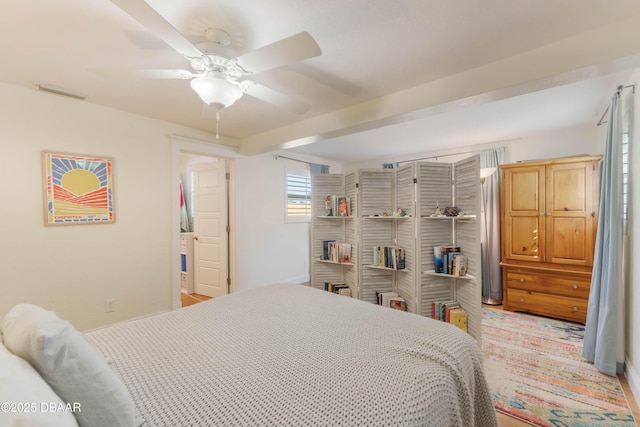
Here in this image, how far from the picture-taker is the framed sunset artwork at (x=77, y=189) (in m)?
2.38

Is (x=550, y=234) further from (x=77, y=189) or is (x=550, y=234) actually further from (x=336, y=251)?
(x=77, y=189)

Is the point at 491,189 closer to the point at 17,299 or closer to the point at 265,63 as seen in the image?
the point at 265,63

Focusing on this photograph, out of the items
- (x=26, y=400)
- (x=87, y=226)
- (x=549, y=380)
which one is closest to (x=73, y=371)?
(x=26, y=400)

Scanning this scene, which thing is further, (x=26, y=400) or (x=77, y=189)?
(x=77, y=189)

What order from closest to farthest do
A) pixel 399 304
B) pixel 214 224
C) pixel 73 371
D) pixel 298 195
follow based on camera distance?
pixel 73 371 → pixel 399 304 → pixel 214 224 → pixel 298 195

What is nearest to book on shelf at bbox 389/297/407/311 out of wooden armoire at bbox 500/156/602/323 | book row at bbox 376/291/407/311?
book row at bbox 376/291/407/311

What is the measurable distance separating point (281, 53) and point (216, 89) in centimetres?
51

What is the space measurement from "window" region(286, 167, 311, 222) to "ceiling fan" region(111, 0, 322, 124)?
9.75 ft

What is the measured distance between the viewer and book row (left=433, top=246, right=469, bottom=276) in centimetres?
241

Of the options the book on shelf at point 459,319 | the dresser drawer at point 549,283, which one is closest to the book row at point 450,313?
the book on shelf at point 459,319

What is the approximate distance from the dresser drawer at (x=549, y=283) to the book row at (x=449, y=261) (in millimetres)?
1512

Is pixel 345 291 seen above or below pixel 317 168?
below

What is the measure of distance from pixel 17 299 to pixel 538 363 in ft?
14.8

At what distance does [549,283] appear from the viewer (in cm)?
316
